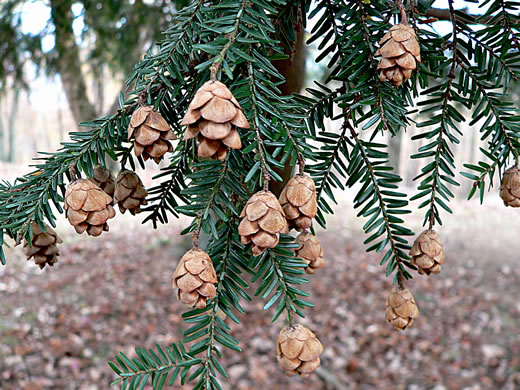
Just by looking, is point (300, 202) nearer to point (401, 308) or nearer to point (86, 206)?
point (86, 206)

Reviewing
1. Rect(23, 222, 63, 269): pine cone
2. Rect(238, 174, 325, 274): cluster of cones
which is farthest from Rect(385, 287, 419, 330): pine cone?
Rect(23, 222, 63, 269): pine cone

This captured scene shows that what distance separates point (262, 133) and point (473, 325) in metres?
3.77

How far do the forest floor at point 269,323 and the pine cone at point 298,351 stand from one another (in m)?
2.34

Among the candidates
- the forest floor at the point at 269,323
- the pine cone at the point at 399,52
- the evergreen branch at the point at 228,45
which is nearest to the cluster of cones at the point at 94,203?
the evergreen branch at the point at 228,45

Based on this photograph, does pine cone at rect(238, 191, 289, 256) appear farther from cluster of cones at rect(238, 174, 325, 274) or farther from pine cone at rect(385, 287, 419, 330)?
pine cone at rect(385, 287, 419, 330)

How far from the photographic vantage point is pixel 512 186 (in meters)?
0.65

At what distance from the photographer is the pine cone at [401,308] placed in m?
0.75

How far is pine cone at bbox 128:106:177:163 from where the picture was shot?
0.50m

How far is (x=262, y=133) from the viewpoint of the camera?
21.0 inches

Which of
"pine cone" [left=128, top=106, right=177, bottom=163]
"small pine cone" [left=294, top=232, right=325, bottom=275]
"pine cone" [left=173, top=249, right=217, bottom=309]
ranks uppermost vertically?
"pine cone" [left=128, top=106, right=177, bottom=163]

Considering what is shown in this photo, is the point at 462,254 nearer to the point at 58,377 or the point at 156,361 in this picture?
the point at 58,377

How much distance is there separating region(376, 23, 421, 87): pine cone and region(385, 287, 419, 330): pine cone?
396 mm

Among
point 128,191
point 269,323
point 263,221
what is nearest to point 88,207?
point 128,191

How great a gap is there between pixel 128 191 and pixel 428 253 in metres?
0.49
